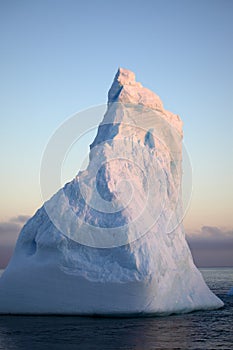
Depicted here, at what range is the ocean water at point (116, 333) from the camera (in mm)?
15258

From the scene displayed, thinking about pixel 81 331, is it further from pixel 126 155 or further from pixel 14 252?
pixel 126 155

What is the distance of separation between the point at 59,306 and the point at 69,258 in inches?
87.4

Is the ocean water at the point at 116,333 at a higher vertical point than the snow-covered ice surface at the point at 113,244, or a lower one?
lower

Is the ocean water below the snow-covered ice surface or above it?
below

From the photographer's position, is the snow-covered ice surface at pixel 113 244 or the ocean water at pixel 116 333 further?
the snow-covered ice surface at pixel 113 244

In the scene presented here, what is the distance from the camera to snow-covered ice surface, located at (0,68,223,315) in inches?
837

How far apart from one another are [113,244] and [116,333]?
223 inches

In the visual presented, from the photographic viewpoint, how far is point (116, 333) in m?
17.1

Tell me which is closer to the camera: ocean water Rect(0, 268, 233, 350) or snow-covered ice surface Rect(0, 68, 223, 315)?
ocean water Rect(0, 268, 233, 350)

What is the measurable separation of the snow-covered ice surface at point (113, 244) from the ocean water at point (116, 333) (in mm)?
906

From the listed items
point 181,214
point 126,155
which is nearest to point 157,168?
point 126,155

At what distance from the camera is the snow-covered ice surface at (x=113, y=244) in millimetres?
21250

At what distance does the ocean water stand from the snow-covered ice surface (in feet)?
2.97

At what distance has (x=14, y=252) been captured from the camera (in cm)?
2397
